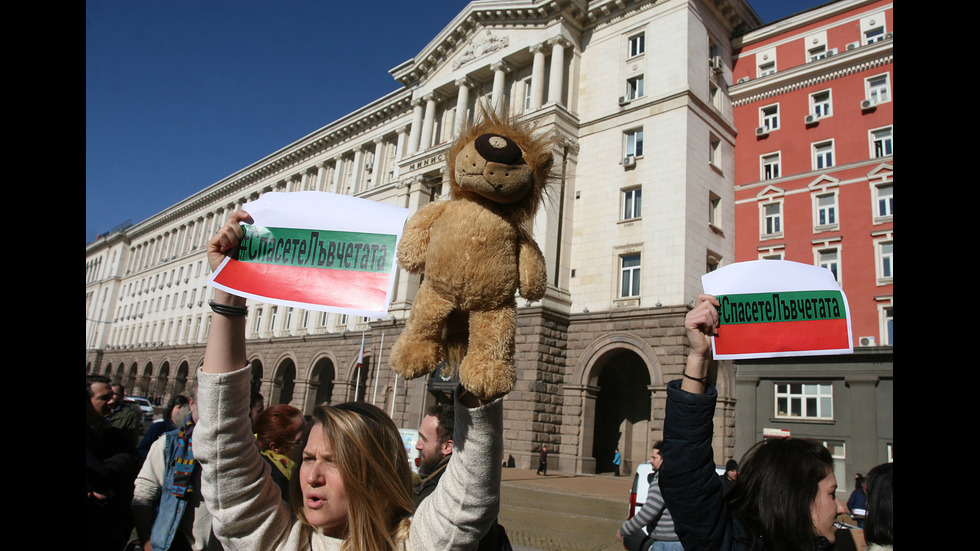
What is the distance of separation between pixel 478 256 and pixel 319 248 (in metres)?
0.71

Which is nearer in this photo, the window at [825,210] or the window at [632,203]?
the window at [825,210]

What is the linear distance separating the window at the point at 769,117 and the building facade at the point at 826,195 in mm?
49

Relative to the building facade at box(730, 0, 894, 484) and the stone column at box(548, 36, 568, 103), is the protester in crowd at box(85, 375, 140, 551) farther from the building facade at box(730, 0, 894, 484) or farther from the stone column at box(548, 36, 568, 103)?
the stone column at box(548, 36, 568, 103)

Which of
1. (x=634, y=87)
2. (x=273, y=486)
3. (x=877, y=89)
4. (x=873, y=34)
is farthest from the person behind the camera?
(x=634, y=87)

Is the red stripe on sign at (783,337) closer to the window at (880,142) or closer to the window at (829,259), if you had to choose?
the window at (829,259)

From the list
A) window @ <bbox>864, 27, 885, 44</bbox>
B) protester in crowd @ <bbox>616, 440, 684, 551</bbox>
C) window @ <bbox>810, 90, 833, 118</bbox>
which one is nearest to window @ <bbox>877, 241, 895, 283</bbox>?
window @ <bbox>810, 90, 833, 118</bbox>

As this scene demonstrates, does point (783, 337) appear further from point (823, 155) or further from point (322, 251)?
point (823, 155)

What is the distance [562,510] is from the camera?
42.4 feet

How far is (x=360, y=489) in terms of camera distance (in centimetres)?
198

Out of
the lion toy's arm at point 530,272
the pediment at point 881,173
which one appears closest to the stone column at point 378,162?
the pediment at point 881,173

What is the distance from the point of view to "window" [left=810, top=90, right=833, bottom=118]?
22891 mm

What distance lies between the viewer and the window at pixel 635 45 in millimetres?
24297

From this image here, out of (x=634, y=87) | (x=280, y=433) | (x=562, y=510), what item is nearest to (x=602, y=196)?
(x=634, y=87)
